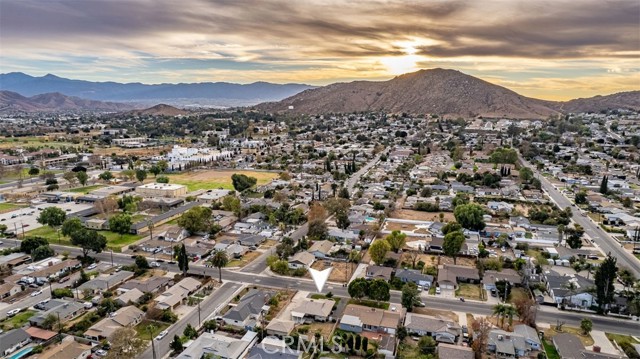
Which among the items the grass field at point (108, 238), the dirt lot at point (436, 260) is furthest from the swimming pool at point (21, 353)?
Answer: the dirt lot at point (436, 260)

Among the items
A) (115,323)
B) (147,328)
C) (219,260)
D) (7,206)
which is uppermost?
(219,260)

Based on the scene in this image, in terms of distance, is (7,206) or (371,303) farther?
(7,206)

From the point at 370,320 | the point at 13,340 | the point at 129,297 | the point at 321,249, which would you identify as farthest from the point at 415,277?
the point at 13,340

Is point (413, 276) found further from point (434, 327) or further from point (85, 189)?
point (85, 189)

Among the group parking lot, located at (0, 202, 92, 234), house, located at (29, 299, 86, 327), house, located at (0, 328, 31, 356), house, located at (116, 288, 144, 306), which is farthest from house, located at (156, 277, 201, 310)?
parking lot, located at (0, 202, 92, 234)

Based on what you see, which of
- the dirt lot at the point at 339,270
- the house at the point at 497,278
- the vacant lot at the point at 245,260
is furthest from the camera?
the vacant lot at the point at 245,260

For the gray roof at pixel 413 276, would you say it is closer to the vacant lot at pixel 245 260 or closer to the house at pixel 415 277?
the house at pixel 415 277

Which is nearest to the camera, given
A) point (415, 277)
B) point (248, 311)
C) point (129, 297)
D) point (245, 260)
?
point (248, 311)
